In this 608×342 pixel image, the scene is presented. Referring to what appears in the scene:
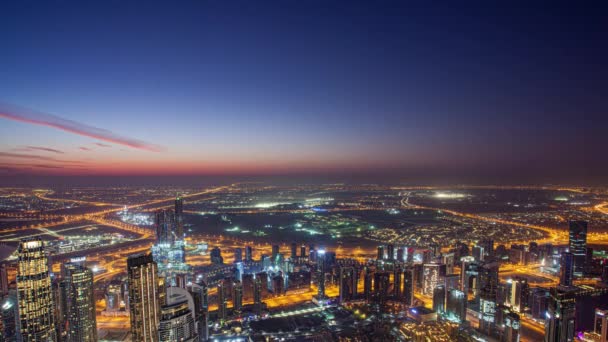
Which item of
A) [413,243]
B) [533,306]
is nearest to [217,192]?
[413,243]

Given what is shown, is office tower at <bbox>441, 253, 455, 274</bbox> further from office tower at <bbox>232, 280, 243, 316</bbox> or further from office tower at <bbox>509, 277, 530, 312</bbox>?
office tower at <bbox>232, 280, 243, 316</bbox>

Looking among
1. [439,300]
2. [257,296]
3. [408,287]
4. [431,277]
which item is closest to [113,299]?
[257,296]

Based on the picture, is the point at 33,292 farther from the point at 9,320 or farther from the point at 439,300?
the point at 439,300

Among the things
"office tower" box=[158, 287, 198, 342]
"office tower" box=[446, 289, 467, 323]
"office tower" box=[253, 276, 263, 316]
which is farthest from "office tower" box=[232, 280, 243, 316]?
"office tower" box=[446, 289, 467, 323]

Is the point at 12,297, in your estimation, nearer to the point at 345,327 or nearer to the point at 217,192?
the point at 345,327

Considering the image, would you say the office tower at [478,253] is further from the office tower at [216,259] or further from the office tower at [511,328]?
the office tower at [216,259]
